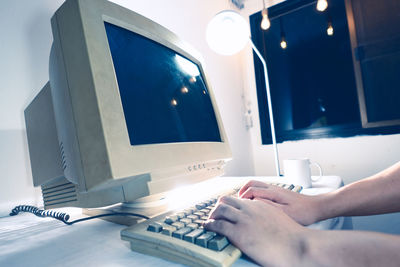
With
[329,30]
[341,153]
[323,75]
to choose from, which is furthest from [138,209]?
[329,30]

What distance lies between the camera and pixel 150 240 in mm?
344

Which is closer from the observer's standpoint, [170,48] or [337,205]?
[337,205]

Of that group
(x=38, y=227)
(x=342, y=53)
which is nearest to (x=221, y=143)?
(x=38, y=227)

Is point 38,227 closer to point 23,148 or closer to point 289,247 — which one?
point 23,148

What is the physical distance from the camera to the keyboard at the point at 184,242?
292mm

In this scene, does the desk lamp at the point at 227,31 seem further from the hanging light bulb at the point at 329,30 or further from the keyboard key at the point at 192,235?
the hanging light bulb at the point at 329,30

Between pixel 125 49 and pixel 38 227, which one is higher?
pixel 125 49

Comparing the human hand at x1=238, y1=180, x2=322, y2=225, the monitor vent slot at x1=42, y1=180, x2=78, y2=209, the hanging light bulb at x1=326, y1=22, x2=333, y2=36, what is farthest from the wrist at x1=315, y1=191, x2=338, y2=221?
the hanging light bulb at x1=326, y1=22, x2=333, y2=36

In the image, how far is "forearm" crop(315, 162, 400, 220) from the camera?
0.54m

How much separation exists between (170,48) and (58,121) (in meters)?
0.35

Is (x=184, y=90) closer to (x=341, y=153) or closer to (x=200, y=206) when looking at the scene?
(x=200, y=206)

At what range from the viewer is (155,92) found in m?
0.53

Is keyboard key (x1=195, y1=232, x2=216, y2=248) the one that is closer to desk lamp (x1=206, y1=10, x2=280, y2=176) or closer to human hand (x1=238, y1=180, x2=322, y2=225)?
human hand (x1=238, y1=180, x2=322, y2=225)

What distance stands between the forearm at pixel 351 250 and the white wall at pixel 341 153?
61.0 inches
